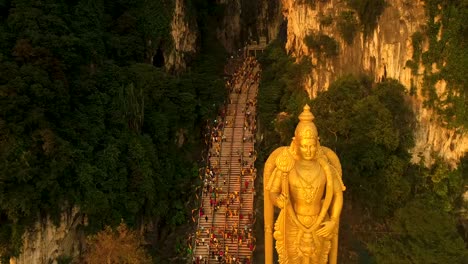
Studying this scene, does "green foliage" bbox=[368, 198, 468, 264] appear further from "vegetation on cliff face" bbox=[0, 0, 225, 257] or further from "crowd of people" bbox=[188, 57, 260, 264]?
"vegetation on cliff face" bbox=[0, 0, 225, 257]

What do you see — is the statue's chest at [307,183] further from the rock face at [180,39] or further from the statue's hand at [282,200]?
the rock face at [180,39]

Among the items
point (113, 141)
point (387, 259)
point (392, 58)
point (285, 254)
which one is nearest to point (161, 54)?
point (113, 141)

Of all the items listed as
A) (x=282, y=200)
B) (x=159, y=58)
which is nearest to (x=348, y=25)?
(x=159, y=58)

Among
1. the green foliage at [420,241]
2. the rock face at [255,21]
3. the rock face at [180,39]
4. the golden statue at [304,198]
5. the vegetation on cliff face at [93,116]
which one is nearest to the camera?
the golden statue at [304,198]

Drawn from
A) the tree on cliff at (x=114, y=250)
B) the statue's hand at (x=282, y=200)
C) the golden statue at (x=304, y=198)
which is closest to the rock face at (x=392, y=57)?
the tree on cliff at (x=114, y=250)

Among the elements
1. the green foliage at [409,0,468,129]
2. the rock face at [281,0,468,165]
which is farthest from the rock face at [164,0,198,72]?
the green foliage at [409,0,468,129]

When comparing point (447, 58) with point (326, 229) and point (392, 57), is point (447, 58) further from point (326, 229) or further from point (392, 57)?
point (326, 229)
